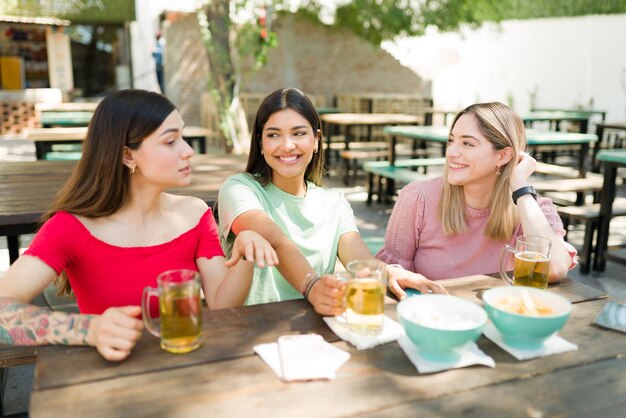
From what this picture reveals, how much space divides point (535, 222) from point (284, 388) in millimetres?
1149

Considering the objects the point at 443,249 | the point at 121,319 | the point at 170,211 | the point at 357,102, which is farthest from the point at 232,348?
the point at 357,102

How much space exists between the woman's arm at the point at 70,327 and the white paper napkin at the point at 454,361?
1.92 ft

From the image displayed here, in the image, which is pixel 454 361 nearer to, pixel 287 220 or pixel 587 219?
pixel 287 220

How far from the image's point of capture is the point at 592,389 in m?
1.12

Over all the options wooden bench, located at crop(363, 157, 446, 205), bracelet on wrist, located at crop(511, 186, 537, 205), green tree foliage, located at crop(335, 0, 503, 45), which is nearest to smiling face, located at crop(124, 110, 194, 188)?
bracelet on wrist, located at crop(511, 186, 537, 205)

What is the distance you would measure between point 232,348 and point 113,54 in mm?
12905

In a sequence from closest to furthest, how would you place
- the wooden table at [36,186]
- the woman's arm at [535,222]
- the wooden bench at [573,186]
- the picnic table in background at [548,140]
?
the woman's arm at [535,222]
the wooden table at [36,186]
the wooden bench at [573,186]
the picnic table in background at [548,140]

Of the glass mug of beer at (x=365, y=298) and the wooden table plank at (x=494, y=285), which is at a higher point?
the glass mug of beer at (x=365, y=298)

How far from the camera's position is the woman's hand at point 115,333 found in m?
1.17

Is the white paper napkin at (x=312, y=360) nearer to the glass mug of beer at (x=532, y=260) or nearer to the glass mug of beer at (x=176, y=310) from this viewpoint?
the glass mug of beer at (x=176, y=310)

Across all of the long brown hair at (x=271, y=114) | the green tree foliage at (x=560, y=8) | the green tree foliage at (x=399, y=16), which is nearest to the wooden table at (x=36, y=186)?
the long brown hair at (x=271, y=114)

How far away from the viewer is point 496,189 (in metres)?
2.08

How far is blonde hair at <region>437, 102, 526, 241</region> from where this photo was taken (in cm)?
202

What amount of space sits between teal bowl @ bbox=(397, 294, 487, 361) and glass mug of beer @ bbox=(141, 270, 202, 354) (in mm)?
442
